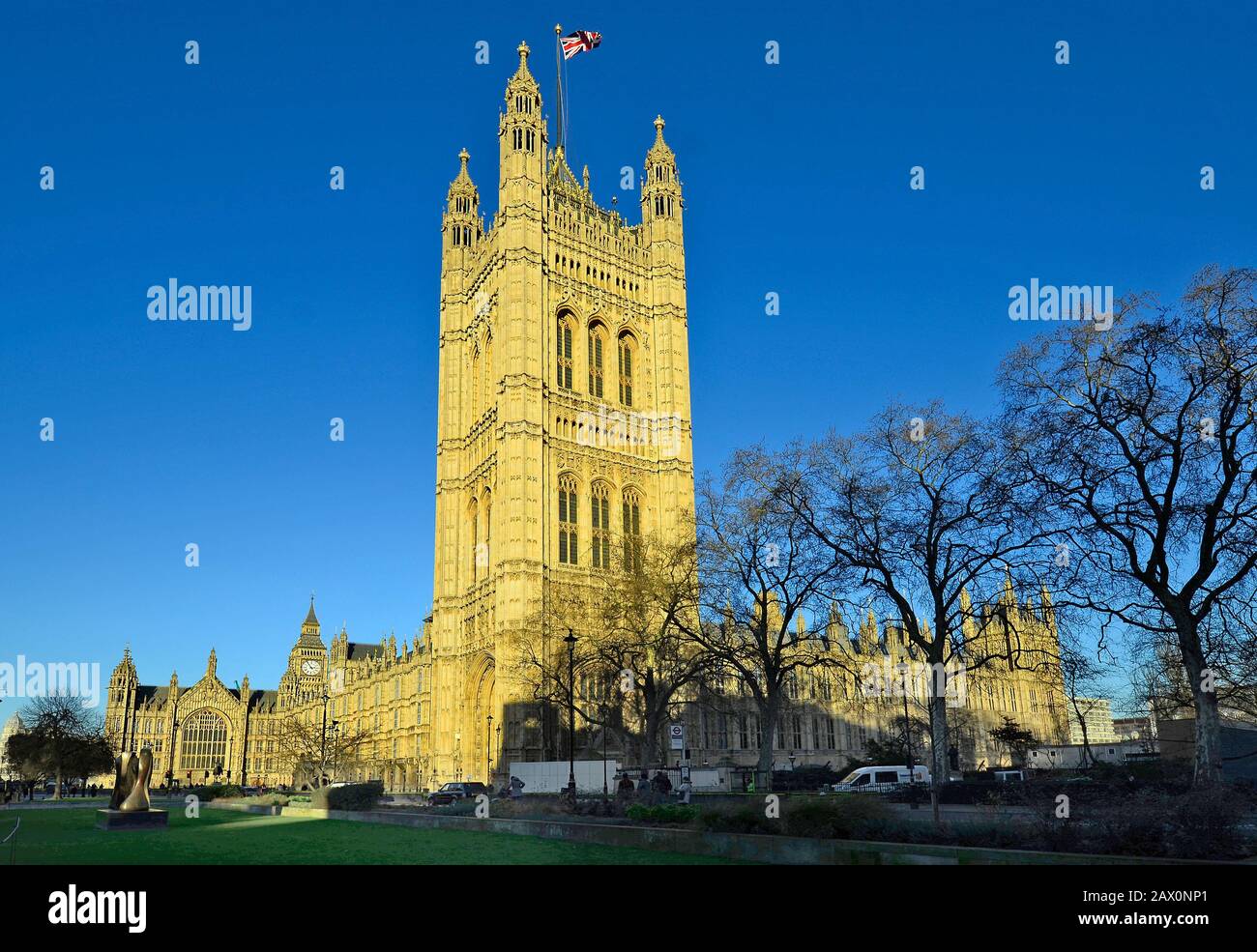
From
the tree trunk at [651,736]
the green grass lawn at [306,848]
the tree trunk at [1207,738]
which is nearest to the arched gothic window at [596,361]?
the tree trunk at [651,736]

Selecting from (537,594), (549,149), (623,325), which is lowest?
(537,594)

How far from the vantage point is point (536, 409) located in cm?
6856

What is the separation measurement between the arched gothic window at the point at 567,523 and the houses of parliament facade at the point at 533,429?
0.38ft

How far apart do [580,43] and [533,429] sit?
25.6 metres

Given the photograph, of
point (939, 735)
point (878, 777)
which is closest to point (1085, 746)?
point (878, 777)

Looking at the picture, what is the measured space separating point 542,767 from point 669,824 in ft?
105

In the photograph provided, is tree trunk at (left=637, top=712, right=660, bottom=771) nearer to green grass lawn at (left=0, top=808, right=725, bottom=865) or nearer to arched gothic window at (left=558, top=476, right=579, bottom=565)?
green grass lawn at (left=0, top=808, right=725, bottom=865)

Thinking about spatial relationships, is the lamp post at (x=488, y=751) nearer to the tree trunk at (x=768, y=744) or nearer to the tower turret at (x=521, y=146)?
the tree trunk at (x=768, y=744)

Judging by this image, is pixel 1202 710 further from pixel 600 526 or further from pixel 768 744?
pixel 600 526

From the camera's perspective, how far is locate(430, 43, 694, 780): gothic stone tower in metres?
66.5

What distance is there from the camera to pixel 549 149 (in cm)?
8438

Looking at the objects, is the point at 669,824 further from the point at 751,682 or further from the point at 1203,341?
the point at 1203,341

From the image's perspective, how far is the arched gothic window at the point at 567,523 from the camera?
6844cm
